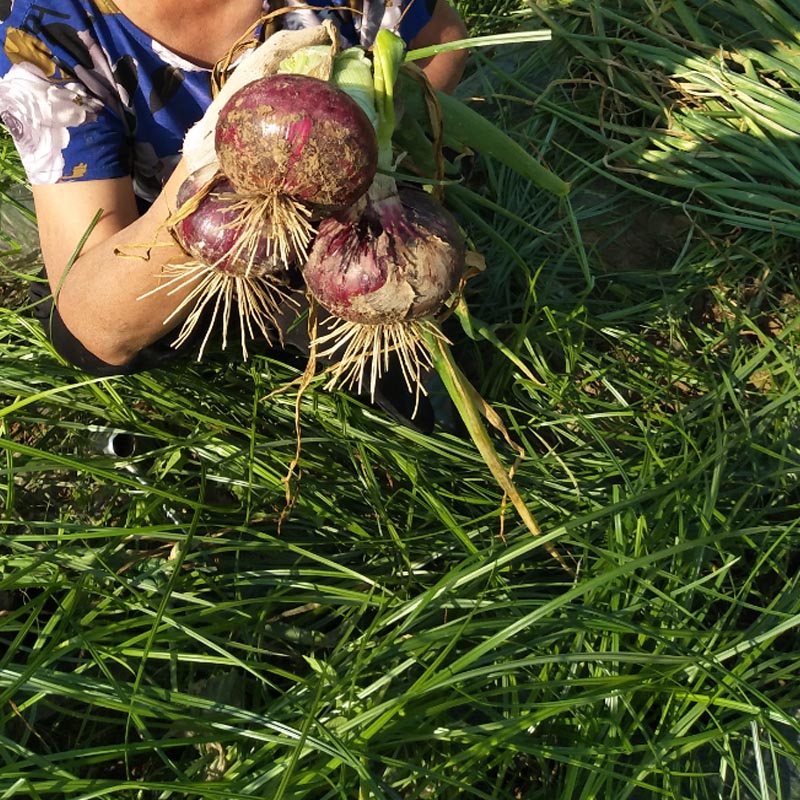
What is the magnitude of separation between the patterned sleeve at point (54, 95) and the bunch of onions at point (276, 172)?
38 cm

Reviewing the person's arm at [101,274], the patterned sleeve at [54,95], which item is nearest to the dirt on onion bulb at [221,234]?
the person's arm at [101,274]

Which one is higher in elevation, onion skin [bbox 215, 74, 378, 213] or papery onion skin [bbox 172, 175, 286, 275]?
onion skin [bbox 215, 74, 378, 213]

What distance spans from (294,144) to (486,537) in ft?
2.32

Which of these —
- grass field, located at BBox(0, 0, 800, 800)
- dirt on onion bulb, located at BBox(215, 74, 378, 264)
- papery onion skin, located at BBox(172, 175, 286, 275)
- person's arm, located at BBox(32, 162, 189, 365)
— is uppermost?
dirt on onion bulb, located at BBox(215, 74, 378, 264)

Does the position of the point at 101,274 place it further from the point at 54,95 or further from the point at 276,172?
the point at 276,172

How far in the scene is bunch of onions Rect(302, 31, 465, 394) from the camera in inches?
26.5

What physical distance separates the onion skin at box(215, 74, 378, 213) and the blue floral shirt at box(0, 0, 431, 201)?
0.44 metres

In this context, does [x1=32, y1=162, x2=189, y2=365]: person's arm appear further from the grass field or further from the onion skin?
the onion skin

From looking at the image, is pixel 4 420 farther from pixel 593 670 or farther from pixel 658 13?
pixel 658 13

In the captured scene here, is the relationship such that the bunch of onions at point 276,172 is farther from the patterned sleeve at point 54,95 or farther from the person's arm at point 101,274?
the patterned sleeve at point 54,95

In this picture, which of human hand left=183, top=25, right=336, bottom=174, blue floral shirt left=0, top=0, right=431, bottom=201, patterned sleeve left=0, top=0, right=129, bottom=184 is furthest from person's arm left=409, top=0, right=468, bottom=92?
human hand left=183, top=25, right=336, bottom=174

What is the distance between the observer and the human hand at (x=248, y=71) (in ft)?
2.25

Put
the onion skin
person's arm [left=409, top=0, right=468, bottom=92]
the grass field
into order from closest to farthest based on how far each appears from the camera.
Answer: the onion skin < the grass field < person's arm [left=409, top=0, right=468, bottom=92]

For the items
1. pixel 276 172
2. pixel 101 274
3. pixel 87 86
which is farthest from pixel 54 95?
pixel 276 172
